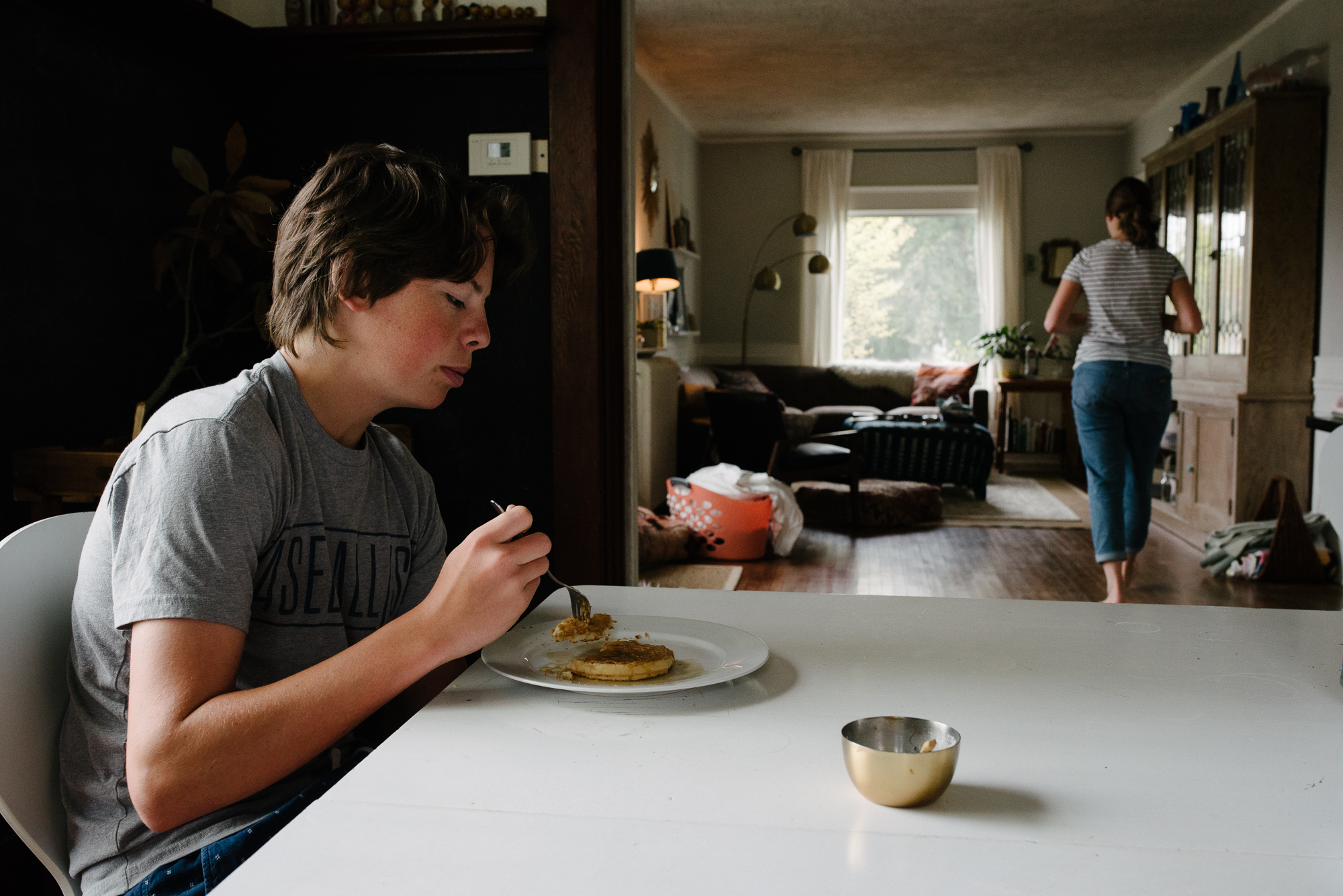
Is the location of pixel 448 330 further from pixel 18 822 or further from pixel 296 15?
pixel 296 15

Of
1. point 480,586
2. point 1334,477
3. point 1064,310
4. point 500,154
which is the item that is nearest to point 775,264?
point 1064,310

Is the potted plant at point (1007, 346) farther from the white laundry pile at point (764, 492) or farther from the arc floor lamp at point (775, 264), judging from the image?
the white laundry pile at point (764, 492)

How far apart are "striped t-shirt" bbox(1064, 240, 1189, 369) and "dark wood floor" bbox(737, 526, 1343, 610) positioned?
2.82ft

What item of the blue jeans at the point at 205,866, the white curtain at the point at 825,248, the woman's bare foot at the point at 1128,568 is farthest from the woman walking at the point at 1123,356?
the white curtain at the point at 825,248

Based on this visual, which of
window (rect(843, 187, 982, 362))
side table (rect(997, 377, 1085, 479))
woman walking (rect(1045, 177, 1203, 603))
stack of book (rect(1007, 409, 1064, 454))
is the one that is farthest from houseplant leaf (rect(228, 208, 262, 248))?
window (rect(843, 187, 982, 362))

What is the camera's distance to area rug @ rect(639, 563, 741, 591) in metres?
4.13

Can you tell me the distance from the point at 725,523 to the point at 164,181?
2861 mm

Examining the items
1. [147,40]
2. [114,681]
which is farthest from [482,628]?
[147,40]

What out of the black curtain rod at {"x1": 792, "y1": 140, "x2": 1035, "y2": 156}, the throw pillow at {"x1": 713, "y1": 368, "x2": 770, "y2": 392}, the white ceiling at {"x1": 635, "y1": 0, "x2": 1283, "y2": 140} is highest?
the white ceiling at {"x1": 635, "y1": 0, "x2": 1283, "y2": 140}

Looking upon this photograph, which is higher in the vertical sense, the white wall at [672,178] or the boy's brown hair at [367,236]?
the white wall at [672,178]

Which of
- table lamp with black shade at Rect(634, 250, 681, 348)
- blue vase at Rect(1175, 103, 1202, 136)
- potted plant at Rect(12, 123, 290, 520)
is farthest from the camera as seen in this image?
blue vase at Rect(1175, 103, 1202, 136)

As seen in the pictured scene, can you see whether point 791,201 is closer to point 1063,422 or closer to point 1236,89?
point 1063,422

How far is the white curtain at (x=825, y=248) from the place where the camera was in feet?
28.6

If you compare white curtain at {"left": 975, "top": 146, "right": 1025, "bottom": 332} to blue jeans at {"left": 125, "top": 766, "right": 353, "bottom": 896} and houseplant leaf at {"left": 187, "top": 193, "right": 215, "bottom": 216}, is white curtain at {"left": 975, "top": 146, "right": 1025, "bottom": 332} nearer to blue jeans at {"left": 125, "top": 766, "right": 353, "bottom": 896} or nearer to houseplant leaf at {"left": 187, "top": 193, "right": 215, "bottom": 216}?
houseplant leaf at {"left": 187, "top": 193, "right": 215, "bottom": 216}
